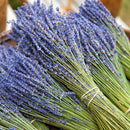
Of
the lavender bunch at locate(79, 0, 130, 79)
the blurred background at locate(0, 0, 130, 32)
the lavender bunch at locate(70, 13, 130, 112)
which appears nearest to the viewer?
the lavender bunch at locate(70, 13, 130, 112)

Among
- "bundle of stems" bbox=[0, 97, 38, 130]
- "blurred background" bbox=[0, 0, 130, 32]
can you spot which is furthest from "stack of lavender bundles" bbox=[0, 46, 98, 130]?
"blurred background" bbox=[0, 0, 130, 32]

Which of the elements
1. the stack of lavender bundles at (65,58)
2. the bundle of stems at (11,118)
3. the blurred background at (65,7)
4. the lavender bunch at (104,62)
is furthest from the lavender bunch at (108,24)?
the bundle of stems at (11,118)

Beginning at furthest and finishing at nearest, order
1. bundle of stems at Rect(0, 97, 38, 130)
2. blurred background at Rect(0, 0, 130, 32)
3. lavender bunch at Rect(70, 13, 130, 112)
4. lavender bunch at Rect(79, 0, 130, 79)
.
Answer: blurred background at Rect(0, 0, 130, 32), lavender bunch at Rect(79, 0, 130, 79), lavender bunch at Rect(70, 13, 130, 112), bundle of stems at Rect(0, 97, 38, 130)

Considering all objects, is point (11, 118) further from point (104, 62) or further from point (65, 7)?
point (65, 7)

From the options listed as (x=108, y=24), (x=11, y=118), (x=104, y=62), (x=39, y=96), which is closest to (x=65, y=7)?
(x=108, y=24)

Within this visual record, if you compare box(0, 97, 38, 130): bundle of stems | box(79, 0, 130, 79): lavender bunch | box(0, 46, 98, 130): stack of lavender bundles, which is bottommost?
box(0, 97, 38, 130): bundle of stems

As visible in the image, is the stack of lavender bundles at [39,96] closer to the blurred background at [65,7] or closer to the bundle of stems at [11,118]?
the bundle of stems at [11,118]

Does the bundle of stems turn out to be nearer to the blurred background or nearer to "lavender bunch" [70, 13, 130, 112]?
"lavender bunch" [70, 13, 130, 112]
